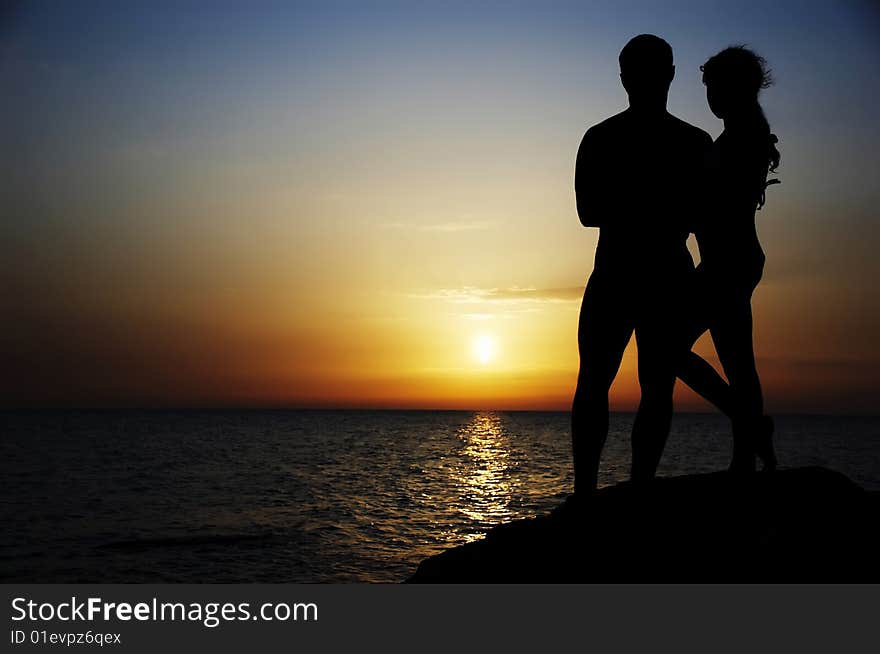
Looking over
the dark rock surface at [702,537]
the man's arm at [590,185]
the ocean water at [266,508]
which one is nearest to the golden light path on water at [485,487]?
the ocean water at [266,508]

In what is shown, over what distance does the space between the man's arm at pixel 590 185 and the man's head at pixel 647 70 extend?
488mm

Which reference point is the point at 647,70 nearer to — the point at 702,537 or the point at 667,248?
the point at 667,248

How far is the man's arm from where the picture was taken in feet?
22.0

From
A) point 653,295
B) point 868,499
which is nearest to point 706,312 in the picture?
point 653,295

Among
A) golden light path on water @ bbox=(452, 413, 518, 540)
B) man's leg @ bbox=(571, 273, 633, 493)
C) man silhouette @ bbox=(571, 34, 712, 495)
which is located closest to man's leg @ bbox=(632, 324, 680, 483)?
man silhouette @ bbox=(571, 34, 712, 495)

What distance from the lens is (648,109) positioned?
6.67 meters

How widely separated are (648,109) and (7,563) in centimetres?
2675

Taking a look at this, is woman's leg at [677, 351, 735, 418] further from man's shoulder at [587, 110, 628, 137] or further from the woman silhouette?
man's shoulder at [587, 110, 628, 137]

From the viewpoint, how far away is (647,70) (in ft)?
21.5

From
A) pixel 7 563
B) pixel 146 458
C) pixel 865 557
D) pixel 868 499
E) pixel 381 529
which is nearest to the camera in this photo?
pixel 865 557

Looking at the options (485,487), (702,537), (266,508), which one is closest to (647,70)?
(702,537)

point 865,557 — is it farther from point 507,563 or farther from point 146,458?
point 146,458

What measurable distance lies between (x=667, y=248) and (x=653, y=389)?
1.19 m
